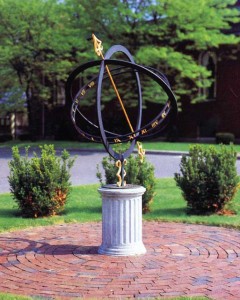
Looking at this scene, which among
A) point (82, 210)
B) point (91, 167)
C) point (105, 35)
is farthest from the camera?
point (105, 35)

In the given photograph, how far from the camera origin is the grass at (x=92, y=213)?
9023mm

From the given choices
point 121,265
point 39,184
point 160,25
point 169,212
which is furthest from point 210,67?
point 121,265

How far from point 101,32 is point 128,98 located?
13.8 feet

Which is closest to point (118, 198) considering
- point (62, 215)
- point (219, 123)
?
point (62, 215)

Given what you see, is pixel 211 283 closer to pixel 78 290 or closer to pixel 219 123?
pixel 78 290

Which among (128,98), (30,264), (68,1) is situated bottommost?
(30,264)

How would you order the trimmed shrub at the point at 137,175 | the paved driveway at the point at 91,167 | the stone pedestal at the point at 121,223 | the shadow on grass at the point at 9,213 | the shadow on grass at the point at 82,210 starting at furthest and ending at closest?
the paved driveway at the point at 91,167 → the shadow on grass at the point at 82,210 → the shadow on grass at the point at 9,213 → the trimmed shrub at the point at 137,175 → the stone pedestal at the point at 121,223

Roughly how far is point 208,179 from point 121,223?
3072mm

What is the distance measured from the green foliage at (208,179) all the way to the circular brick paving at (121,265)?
3.75 feet

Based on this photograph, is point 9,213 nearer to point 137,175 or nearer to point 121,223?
point 137,175

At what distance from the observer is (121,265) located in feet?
20.8

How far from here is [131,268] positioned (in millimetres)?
6184

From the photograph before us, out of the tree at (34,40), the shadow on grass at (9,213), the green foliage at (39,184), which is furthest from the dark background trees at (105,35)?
the green foliage at (39,184)

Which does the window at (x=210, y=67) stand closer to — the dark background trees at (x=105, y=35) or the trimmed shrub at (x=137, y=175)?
the dark background trees at (x=105, y=35)
